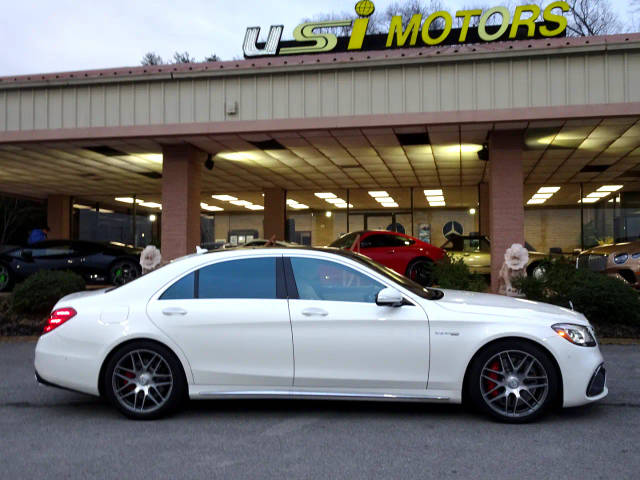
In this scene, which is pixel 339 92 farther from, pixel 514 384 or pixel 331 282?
pixel 514 384

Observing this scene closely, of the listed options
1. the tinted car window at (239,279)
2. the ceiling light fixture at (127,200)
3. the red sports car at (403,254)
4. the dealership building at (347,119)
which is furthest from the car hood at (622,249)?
the ceiling light fixture at (127,200)

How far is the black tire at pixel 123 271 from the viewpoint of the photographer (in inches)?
630

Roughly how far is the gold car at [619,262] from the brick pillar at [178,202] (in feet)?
27.4

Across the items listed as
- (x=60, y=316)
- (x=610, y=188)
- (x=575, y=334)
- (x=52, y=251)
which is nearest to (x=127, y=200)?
(x=52, y=251)

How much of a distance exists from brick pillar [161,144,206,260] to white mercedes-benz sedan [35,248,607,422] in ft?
28.3

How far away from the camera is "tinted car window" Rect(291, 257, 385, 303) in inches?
210

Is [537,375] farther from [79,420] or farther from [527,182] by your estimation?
[527,182]

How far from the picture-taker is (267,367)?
5.24m

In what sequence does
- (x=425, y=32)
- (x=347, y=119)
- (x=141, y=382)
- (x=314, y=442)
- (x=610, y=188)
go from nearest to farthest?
(x=314, y=442), (x=141, y=382), (x=347, y=119), (x=425, y=32), (x=610, y=188)

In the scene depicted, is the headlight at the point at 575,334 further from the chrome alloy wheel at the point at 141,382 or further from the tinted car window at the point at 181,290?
the chrome alloy wheel at the point at 141,382

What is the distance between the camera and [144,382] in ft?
17.4

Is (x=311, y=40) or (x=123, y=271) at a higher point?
(x=311, y=40)

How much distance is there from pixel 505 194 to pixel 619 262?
2.60m

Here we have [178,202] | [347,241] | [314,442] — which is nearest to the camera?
[314,442]
